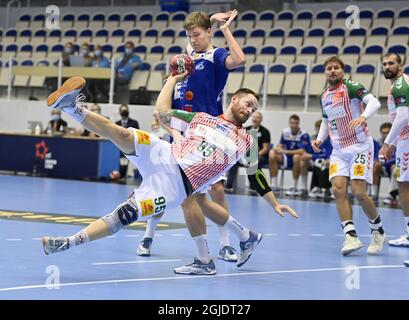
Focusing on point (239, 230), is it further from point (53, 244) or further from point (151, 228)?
point (53, 244)

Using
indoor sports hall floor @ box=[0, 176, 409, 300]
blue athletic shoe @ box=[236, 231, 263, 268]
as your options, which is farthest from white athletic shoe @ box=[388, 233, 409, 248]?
blue athletic shoe @ box=[236, 231, 263, 268]

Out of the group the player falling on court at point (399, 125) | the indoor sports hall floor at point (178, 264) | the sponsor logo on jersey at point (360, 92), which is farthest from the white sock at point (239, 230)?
the player falling on court at point (399, 125)

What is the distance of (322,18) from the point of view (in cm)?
2370

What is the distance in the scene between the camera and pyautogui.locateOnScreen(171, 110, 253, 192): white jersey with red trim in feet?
22.8

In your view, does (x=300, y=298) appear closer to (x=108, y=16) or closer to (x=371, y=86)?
(x=371, y=86)

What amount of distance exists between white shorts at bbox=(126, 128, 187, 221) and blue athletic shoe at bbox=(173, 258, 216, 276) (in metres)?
0.60

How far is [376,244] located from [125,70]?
13.6 m

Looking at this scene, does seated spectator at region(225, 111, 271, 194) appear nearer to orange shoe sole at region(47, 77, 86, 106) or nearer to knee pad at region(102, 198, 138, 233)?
knee pad at region(102, 198, 138, 233)

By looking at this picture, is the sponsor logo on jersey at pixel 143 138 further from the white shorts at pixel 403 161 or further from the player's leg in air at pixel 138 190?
the white shorts at pixel 403 161

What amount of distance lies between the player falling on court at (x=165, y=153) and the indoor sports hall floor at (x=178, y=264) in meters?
0.38

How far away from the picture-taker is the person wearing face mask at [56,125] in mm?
20341

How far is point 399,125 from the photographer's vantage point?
9625mm

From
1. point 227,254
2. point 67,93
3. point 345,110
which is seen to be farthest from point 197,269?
point 345,110
